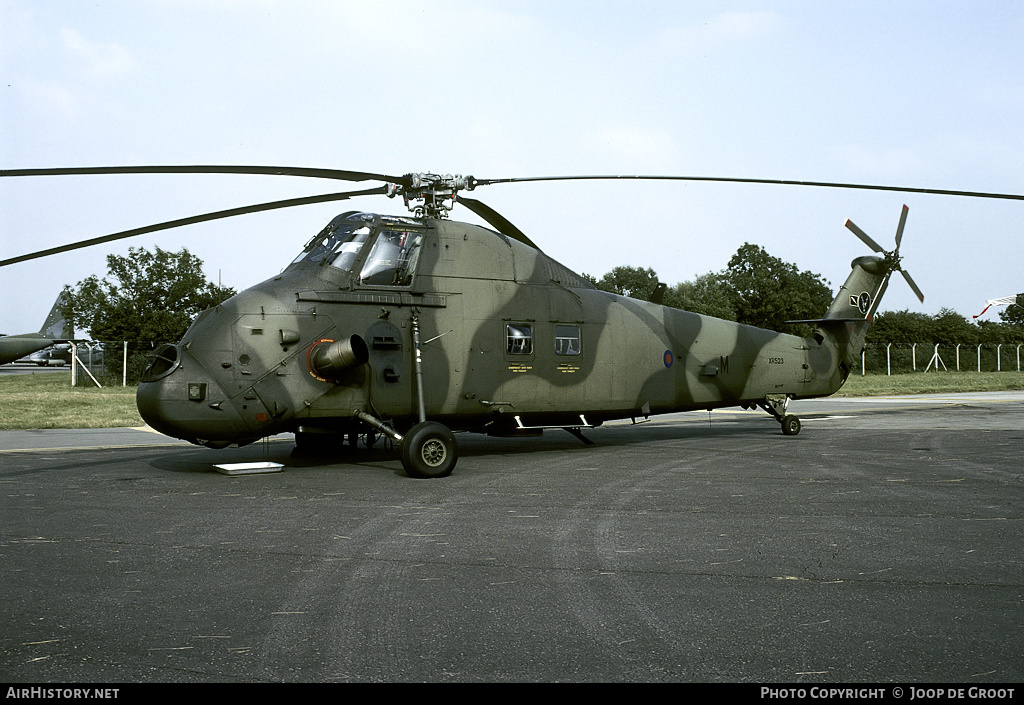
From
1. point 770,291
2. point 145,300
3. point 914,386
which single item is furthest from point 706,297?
point 145,300

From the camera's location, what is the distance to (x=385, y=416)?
38.6 ft

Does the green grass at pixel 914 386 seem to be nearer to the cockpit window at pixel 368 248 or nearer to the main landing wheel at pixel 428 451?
the cockpit window at pixel 368 248

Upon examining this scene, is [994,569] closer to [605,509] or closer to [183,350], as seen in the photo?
[605,509]

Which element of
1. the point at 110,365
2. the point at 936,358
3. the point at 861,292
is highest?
the point at 861,292

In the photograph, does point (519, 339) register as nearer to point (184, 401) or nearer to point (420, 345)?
point (420, 345)

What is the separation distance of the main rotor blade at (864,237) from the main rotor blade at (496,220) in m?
9.04

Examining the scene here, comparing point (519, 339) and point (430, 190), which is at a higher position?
point (430, 190)

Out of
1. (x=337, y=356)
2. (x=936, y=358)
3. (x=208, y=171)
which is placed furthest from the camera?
(x=936, y=358)

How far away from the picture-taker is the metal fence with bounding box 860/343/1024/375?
54906 mm

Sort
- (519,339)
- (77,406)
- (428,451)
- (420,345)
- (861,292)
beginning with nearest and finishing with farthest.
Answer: (428,451), (420,345), (519,339), (861,292), (77,406)

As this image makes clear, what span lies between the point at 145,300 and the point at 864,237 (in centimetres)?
3414

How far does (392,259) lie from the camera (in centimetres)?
1194

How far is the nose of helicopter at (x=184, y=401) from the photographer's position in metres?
10.2

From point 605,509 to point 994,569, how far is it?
3.49 meters
